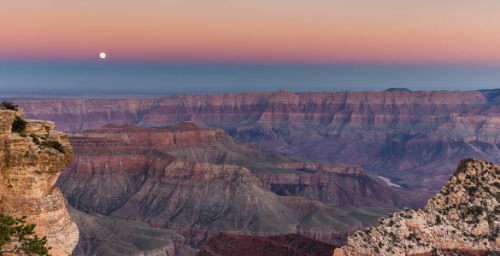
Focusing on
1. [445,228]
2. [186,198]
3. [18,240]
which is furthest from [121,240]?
[445,228]

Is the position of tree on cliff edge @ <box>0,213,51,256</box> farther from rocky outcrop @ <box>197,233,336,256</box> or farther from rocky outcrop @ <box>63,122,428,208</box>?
rocky outcrop @ <box>63,122,428,208</box>

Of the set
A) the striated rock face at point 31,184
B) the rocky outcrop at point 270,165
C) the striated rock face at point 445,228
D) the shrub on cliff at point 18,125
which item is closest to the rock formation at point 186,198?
the rocky outcrop at point 270,165

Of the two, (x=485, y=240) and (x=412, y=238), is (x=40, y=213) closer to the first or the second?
(x=412, y=238)

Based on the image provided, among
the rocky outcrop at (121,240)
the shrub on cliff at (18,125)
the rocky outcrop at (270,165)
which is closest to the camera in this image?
the shrub on cliff at (18,125)

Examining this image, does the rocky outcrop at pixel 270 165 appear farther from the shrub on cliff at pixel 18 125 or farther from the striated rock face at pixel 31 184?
the striated rock face at pixel 31 184

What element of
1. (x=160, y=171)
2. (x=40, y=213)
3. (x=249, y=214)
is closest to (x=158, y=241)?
(x=249, y=214)

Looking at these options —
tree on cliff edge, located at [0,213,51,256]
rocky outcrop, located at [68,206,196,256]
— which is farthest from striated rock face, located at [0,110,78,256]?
rocky outcrop, located at [68,206,196,256]
